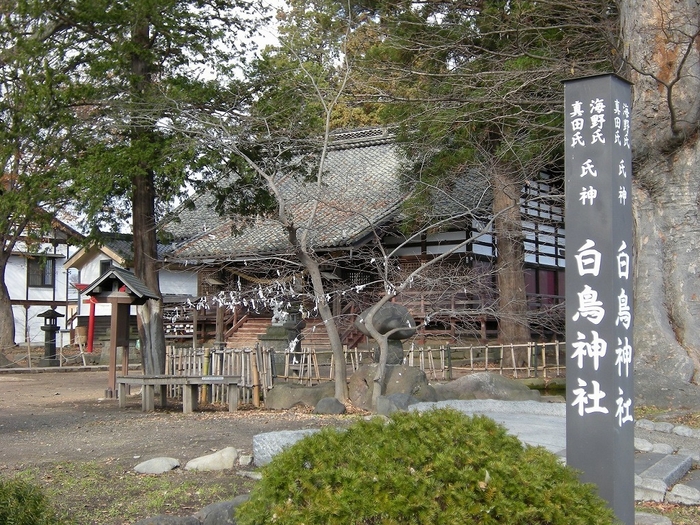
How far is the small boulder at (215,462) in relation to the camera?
670 cm

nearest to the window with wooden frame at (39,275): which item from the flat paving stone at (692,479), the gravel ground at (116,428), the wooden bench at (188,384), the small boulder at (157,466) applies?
the gravel ground at (116,428)

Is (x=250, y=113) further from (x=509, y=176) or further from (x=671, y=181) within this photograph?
(x=671, y=181)

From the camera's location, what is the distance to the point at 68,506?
5301 mm

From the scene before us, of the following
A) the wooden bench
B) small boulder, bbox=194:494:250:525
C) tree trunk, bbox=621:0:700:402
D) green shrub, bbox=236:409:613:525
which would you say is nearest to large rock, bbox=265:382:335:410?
the wooden bench

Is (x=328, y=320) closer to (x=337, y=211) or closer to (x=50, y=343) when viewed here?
(x=337, y=211)

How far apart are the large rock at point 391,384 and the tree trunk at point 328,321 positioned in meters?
0.20

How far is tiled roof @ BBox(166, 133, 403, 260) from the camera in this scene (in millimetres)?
19969

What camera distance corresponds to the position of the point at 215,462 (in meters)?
6.76

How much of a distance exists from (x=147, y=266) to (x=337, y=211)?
633 centimetres

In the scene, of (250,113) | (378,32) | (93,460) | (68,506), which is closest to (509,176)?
(378,32)

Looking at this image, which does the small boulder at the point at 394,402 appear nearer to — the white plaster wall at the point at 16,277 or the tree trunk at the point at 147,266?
the tree trunk at the point at 147,266

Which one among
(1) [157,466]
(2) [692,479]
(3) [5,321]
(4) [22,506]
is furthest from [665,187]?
(3) [5,321]

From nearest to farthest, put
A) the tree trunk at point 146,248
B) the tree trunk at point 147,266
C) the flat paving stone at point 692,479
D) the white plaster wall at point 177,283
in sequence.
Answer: the flat paving stone at point 692,479 → the tree trunk at point 146,248 → the tree trunk at point 147,266 → the white plaster wall at point 177,283

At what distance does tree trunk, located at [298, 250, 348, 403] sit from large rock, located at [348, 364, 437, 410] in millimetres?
197
